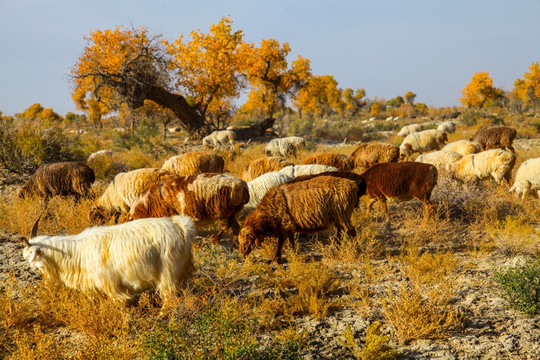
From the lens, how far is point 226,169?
1221 centimetres

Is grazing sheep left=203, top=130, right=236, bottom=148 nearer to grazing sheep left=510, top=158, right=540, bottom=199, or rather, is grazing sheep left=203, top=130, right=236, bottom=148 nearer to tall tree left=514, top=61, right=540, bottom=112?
grazing sheep left=510, top=158, right=540, bottom=199

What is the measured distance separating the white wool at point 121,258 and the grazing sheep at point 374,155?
7.91 metres

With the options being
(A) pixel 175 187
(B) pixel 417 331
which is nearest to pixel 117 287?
(A) pixel 175 187

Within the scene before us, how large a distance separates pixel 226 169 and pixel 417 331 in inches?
370

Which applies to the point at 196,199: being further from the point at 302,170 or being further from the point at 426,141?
the point at 426,141

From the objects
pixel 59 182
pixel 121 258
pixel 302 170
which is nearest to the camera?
pixel 121 258

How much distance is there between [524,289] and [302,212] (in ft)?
9.10

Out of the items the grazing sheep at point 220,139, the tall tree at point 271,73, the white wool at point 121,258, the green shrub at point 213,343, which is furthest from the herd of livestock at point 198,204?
the tall tree at point 271,73

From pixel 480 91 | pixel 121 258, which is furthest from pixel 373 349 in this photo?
pixel 480 91

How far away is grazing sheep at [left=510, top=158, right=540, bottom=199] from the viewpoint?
7621mm

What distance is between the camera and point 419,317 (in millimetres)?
3570

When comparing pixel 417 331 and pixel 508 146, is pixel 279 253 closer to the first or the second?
pixel 417 331

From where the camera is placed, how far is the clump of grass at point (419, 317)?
3.52 meters

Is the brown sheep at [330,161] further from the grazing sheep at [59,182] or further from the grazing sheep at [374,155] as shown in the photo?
the grazing sheep at [59,182]
